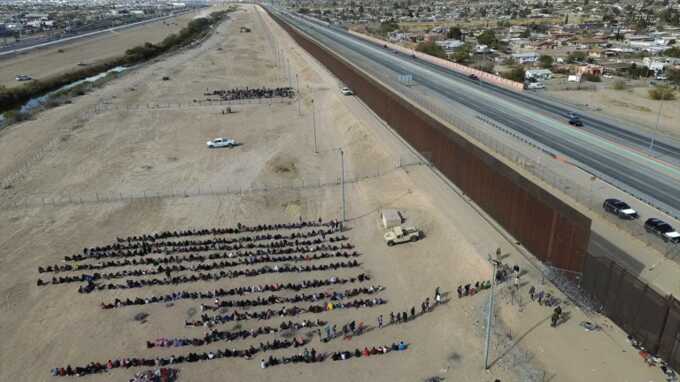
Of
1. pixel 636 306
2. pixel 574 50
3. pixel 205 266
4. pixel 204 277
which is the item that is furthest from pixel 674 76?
pixel 204 277

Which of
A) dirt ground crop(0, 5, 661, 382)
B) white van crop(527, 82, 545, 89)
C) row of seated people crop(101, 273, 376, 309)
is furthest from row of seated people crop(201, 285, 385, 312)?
white van crop(527, 82, 545, 89)

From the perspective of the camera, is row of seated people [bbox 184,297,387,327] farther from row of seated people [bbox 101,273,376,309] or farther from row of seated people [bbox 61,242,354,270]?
row of seated people [bbox 61,242,354,270]

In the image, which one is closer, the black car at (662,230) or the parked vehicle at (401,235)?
the black car at (662,230)

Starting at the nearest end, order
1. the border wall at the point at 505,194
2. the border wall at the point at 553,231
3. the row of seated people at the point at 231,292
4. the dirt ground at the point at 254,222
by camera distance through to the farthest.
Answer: the border wall at the point at 553,231, the dirt ground at the point at 254,222, the border wall at the point at 505,194, the row of seated people at the point at 231,292

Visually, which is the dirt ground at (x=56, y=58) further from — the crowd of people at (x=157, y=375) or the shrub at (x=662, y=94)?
the shrub at (x=662, y=94)

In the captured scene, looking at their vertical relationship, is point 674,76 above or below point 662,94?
above

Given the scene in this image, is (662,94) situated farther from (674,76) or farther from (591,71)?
(591,71)

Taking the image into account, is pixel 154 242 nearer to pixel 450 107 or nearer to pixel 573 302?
pixel 573 302

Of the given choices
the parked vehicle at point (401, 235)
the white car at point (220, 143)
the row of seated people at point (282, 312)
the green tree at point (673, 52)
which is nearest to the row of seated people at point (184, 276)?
the parked vehicle at point (401, 235)
